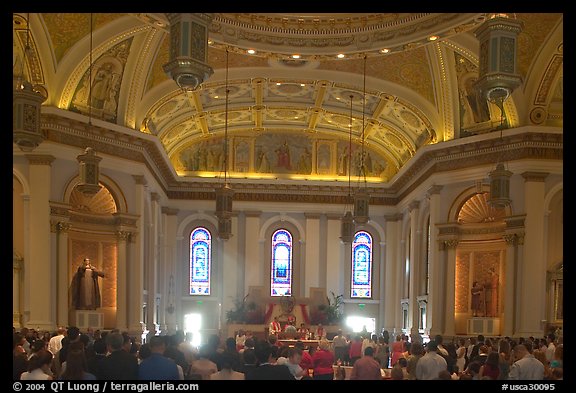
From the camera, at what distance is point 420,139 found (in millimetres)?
29219

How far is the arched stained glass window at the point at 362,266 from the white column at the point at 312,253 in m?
1.68

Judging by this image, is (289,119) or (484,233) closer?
(484,233)

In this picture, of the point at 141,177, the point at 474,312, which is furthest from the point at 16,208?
the point at 474,312

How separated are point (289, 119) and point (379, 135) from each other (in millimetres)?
3739

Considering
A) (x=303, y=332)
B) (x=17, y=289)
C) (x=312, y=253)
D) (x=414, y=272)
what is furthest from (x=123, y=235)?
(x=312, y=253)

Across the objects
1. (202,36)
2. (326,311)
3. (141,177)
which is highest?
(202,36)

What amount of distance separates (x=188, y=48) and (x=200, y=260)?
24.7m

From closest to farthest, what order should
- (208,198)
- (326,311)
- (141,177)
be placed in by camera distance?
(141,177), (326,311), (208,198)

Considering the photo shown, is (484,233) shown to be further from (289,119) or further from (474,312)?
(289,119)

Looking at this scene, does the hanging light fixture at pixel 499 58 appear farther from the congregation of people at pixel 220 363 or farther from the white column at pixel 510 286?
the white column at pixel 510 286

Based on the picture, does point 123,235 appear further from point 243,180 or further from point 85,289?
point 243,180

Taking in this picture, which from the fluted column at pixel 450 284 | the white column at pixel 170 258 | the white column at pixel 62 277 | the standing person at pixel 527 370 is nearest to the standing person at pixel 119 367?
the standing person at pixel 527 370

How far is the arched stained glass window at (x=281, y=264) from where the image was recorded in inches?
1372

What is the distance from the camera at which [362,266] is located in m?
35.1
